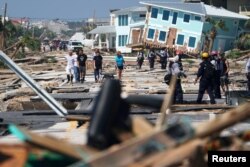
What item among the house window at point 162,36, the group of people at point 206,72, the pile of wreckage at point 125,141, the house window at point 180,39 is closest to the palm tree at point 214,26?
the house window at point 180,39

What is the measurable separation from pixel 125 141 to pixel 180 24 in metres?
59.5

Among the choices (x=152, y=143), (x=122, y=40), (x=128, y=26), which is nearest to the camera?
(x=152, y=143)

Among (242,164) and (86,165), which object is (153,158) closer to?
(86,165)

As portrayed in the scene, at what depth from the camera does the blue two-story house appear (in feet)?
206

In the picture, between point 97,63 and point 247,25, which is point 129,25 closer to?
point 247,25

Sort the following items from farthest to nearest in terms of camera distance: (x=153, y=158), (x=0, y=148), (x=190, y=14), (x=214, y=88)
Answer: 1. (x=190, y=14)
2. (x=214, y=88)
3. (x=0, y=148)
4. (x=153, y=158)

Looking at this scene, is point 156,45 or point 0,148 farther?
point 156,45

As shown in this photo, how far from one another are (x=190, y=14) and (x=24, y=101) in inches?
1766

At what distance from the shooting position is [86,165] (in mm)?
4352

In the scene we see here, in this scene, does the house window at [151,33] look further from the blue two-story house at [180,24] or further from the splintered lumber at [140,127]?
the splintered lumber at [140,127]

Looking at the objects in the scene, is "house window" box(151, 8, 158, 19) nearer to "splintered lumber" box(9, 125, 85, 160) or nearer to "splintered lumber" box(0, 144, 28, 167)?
"splintered lumber" box(0, 144, 28, 167)

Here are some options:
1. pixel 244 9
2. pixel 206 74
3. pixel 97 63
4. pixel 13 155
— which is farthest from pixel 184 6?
pixel 13 155

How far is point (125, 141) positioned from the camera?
4.64 meters

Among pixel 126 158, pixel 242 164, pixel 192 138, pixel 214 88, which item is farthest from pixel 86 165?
pixel 214 88
